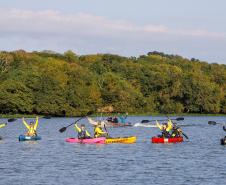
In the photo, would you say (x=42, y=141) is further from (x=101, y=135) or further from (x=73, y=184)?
(x=73, y=184)

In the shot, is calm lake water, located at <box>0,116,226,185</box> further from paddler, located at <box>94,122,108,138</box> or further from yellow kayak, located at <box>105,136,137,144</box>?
paddler, located at <box>94,122,108,138</box>

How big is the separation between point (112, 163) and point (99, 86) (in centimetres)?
9046

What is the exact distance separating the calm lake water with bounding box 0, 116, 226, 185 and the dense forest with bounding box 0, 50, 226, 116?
62235 mm

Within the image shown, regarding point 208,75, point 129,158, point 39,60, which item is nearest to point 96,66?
point 39,60

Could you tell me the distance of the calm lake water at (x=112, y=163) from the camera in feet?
117

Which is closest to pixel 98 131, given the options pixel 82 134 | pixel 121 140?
pixel 82 134

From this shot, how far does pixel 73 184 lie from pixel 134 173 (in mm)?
4945

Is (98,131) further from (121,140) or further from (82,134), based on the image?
(121,140)

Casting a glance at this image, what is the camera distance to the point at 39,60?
134500 mm

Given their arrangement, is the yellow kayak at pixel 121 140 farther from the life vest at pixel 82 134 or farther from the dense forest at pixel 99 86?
the dense forest at pixel 99 86

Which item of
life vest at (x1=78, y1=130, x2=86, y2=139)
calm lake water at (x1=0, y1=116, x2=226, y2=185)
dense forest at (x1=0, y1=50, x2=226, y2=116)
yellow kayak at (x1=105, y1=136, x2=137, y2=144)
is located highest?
dense forest at (x1=0, y1=50, x2=226, y2=116)

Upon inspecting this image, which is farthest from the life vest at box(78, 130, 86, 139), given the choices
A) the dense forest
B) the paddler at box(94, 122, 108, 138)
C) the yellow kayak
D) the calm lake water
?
the dense forest

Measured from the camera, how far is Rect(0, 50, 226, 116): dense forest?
4739 inches

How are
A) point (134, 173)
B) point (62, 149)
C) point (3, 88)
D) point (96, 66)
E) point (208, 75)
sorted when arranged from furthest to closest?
point (208, 75)
point (96, 66)
point (3, 88)
point (62, 149)
point (134, 173)
